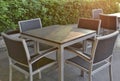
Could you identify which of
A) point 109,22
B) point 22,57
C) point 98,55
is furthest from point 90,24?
point 22,57

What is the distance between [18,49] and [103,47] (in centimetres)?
92

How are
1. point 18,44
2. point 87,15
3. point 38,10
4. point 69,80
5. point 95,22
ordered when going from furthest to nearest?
point 87,15, point 38,10, point 95,22, point 69,80, point 18,44

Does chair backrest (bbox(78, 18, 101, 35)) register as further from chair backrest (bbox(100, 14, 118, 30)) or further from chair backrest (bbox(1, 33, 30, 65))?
chair backrest (bbox(1, 33, 30, 65))

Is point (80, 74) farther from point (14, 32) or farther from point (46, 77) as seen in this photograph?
point (14, 32)

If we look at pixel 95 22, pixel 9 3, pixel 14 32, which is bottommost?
pixel 14 32

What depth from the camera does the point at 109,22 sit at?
3695mm

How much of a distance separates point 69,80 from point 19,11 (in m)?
1.78

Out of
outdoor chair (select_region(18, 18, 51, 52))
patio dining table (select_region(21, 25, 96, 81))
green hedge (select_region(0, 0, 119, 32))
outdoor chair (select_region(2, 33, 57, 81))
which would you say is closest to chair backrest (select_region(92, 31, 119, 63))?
patio dining table (select_region(21, 25, 96, 81))

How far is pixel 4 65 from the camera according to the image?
325cm

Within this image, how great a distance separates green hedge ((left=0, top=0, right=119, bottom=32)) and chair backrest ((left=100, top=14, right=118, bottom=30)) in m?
1.13

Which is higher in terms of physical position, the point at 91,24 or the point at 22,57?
the point at 91,24

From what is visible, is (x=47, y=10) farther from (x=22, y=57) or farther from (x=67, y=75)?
(x=22, y=57)

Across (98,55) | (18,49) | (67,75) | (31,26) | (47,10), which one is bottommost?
(67,75)

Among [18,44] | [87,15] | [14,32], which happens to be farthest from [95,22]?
[87,15]
